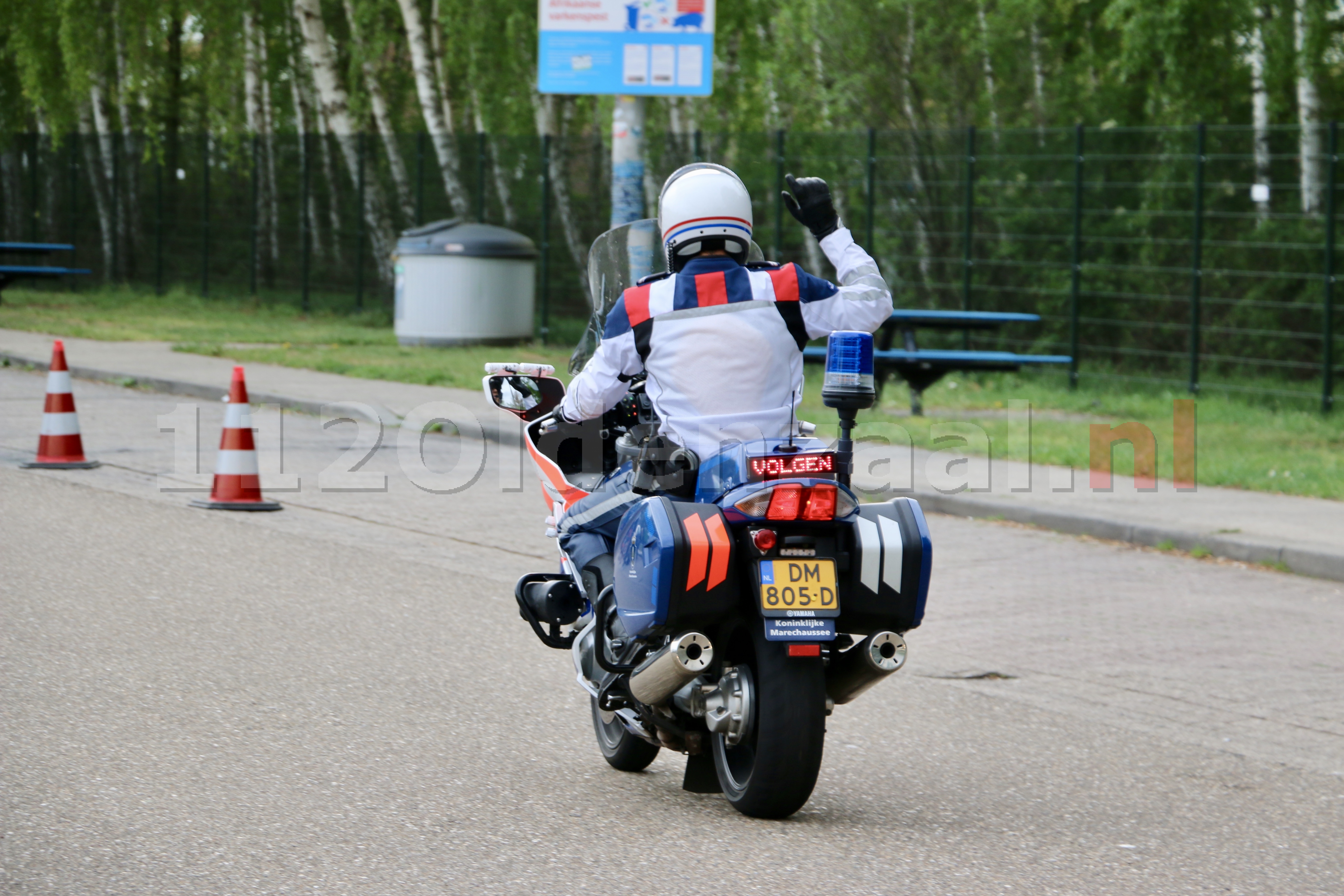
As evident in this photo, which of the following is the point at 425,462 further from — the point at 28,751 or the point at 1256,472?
the point at 28,751

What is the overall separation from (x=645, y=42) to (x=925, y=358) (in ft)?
14.2

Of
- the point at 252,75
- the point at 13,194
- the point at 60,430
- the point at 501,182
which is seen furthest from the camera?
the point at 13,194

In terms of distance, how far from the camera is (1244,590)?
27.6ft

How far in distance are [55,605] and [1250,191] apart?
498 inches

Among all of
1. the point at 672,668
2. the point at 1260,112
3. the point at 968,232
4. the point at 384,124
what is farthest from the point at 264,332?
the point at 672,668

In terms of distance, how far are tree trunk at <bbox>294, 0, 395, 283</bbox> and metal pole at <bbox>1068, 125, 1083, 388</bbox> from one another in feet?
35.1

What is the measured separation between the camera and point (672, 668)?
4.46 meters

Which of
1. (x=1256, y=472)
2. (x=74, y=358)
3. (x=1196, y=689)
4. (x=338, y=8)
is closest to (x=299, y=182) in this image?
(x=74, y=358)

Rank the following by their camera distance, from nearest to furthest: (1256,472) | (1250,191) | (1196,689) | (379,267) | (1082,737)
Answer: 1. (1082,737)
2. (1196,689)
3. (1256,472)
4. (1250,191)
5. (379,267)

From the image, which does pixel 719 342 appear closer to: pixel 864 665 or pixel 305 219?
pixel 864 665

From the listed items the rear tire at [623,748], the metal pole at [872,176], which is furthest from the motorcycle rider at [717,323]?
the metal pole at [872,176]

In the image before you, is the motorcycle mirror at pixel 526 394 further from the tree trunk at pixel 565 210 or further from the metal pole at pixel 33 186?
the metal pole at pixel 33 186

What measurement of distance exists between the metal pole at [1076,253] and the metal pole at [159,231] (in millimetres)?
17273

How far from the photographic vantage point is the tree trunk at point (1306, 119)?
1579 cm
